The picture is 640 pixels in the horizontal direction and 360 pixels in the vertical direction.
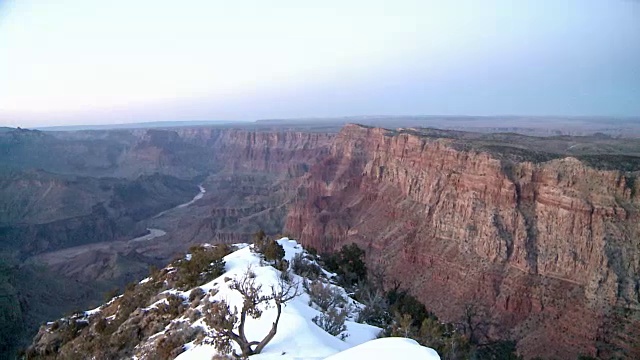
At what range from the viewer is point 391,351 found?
28.6 ft

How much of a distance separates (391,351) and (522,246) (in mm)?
28411

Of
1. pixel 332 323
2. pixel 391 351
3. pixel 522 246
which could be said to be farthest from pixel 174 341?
pixel 522 246

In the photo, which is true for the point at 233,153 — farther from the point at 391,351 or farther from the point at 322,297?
the point at 391,351

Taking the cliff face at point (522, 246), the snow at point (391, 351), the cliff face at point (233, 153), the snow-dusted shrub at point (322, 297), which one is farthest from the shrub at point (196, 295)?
the cliff face at point (233, 153)

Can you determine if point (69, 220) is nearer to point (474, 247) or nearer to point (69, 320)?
point (69, 320)

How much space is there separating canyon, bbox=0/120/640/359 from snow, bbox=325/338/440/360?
22973 mm

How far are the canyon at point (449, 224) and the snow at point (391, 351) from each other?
2297cm

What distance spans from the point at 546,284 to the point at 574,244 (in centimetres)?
332

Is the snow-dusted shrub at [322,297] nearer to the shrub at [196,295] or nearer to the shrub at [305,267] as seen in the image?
the shrub at [305,267]

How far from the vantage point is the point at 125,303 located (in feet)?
73.7

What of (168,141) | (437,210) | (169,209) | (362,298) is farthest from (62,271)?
(168,141)

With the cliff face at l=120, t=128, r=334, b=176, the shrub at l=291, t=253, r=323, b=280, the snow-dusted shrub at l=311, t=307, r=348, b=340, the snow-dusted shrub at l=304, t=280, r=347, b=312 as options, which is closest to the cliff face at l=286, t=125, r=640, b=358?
the shrub at l=291, t=253, r=323, b=280

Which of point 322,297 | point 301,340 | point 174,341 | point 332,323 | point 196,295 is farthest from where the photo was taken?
point 196,295

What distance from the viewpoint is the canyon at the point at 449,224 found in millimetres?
29188
